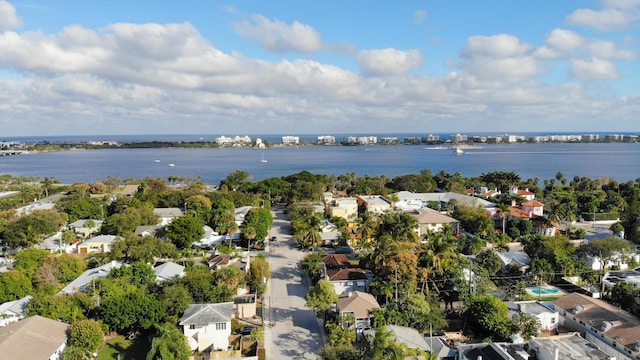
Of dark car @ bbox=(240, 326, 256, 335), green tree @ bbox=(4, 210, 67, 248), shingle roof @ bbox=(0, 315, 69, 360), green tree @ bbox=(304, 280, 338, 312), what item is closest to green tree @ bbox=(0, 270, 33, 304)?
shingle roof @ bbox=(0, 315, 69, 360)

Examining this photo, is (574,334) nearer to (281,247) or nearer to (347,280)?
(347,280)

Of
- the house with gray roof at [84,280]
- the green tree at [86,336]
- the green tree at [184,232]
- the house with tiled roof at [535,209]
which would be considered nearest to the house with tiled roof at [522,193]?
the house with tiled roof at [535,209]

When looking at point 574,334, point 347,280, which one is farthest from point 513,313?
point 347,280

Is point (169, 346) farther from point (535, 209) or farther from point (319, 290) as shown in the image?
point (535, 209)

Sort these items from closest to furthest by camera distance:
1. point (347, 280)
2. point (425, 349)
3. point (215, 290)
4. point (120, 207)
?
point (425, 349), point (215, 290), point (347, 280), point (120, 207)

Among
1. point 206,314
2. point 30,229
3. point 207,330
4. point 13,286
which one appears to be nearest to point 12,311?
point 13,286

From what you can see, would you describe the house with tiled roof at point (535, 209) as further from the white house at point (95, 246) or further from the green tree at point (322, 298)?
the white house at point (95, 246)

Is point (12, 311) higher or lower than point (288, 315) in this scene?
higher
